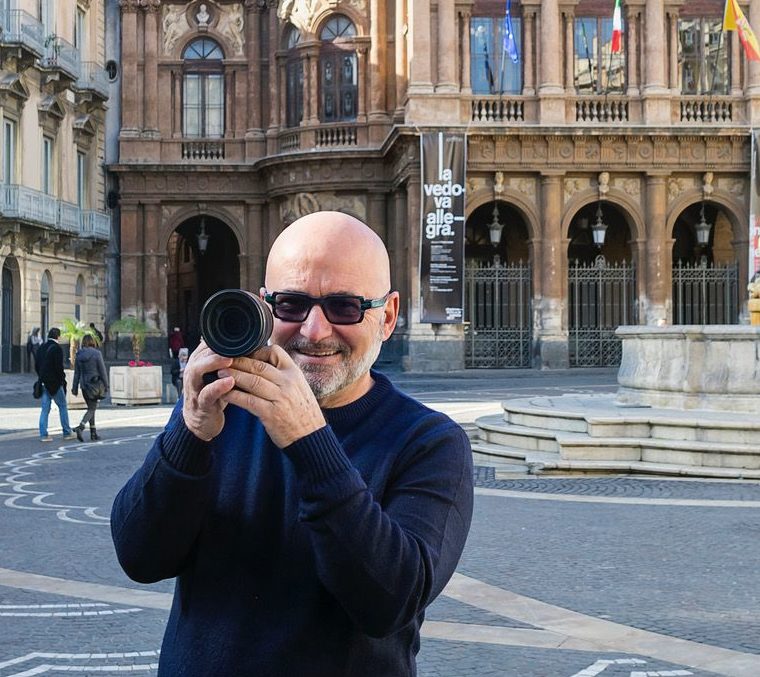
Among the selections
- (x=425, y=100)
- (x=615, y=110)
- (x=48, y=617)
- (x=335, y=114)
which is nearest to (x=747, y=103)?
(x=615, y=110)

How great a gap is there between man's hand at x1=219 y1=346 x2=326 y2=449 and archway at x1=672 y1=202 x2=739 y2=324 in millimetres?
30611

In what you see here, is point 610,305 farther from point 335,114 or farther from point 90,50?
point 90,50

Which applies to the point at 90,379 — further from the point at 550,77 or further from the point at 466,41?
the point at 550,77

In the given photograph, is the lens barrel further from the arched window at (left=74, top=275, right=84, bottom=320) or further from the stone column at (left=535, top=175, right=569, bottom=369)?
the arched window at (left=74, top=275, right=84, bottom=320)

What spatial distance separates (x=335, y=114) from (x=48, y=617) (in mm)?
30176

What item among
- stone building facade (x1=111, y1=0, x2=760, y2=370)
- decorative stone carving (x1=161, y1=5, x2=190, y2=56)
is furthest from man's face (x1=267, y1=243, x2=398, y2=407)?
decorative stone carving (x1=161, y1=5, x2=190, y2=56)

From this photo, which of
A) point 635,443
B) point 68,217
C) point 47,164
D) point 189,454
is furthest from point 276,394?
point 47,164

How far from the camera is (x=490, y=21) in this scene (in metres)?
32.5

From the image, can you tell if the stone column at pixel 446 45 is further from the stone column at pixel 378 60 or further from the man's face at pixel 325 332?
the man's face at pixel 325 332

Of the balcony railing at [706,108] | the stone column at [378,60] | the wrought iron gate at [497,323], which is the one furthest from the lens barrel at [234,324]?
the stone column at [378,60]

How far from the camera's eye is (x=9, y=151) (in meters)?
31.5

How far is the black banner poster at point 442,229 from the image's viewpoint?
3061 cm

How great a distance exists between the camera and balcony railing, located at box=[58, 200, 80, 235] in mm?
34062

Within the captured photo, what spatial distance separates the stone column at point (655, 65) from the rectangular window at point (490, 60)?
11.6ft
